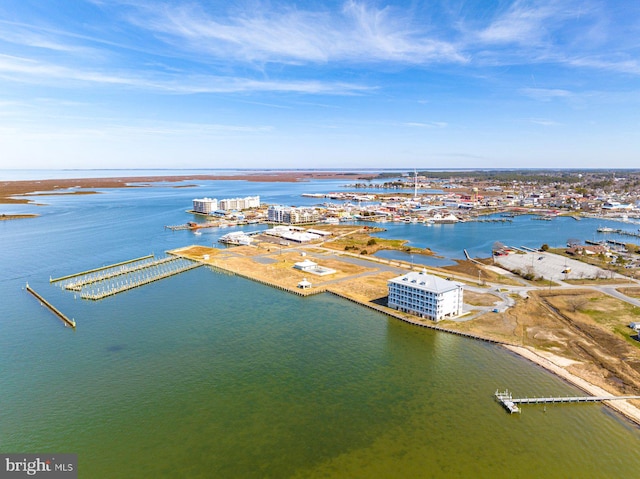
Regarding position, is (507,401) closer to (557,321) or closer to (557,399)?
(557,399)

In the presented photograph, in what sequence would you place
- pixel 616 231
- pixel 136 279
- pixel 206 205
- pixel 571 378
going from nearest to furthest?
pixel 571 378
pixel 136 279
pixel 616 231
pixel 206 205

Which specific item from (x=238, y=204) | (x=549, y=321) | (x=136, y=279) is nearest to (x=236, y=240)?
(x=136, y=279)

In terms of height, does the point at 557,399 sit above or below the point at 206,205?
below

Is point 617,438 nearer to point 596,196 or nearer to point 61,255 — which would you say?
point 61,255

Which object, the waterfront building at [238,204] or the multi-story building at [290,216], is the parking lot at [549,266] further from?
the waterfront building at [238,204]

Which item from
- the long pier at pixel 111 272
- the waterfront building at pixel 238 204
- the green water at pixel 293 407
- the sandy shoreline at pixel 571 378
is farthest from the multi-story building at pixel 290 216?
the sandy shoreline at pixel 571 378

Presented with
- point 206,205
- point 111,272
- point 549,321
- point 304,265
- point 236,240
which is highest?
point 206,205
